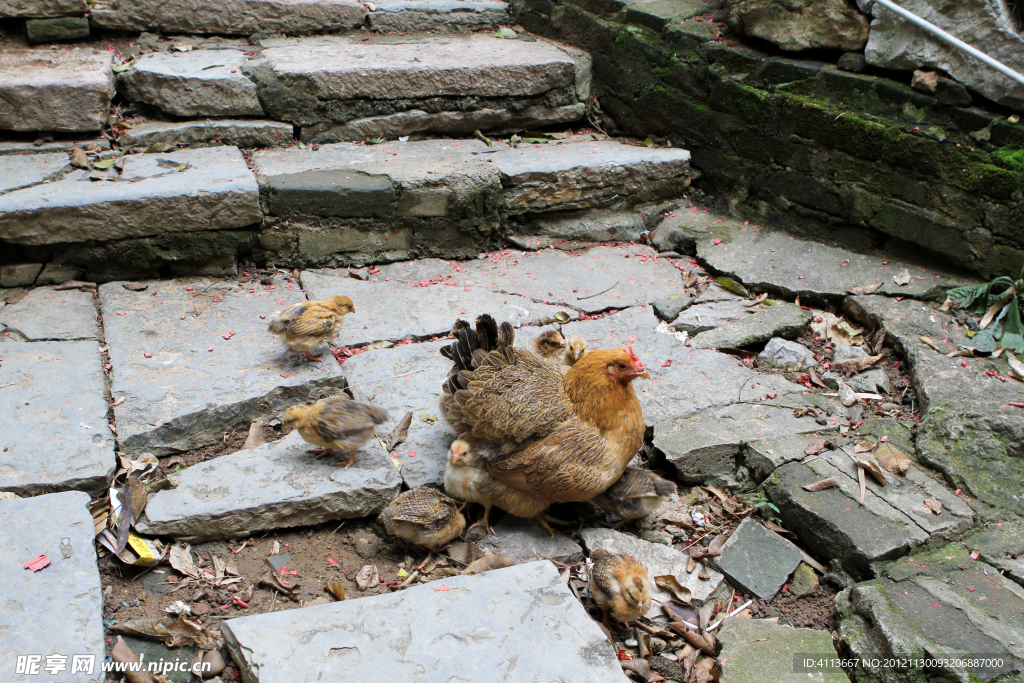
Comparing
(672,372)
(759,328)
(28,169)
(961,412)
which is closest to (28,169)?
(28,169)

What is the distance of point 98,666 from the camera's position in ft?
7.96

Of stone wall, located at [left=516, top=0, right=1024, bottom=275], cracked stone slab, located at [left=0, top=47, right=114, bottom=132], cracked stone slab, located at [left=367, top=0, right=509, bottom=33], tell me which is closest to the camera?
stone wall, located at [left=516, top=0, right=1024, bottom=275]

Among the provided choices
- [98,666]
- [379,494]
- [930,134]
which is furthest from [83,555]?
[930,134]

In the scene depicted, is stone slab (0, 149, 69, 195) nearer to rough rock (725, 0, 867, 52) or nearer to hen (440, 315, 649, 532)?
hen (440, 315, 649, 532)

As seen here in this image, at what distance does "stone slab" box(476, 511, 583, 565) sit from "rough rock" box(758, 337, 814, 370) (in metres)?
2.00

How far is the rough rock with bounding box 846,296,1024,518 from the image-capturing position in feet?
11.9

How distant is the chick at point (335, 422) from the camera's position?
131 inches

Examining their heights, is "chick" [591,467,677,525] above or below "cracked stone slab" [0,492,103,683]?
above

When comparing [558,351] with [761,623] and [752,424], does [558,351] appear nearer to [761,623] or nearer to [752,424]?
[752,424]

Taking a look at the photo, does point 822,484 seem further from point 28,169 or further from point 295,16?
point 295,16

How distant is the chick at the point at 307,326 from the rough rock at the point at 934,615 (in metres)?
2.89

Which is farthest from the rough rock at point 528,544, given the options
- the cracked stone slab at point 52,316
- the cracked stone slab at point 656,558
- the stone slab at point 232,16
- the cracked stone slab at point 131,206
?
the stone slab at point 232,16

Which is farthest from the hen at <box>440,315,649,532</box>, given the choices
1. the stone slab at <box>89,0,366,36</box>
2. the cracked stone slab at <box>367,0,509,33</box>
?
the cracked stone slab at <box>367,0,509,33</box>

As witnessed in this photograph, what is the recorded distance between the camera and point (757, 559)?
11.5 ft
